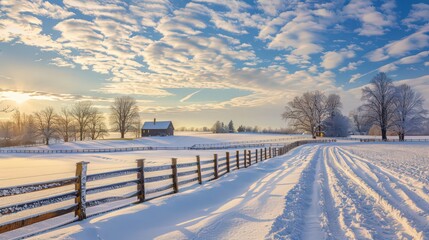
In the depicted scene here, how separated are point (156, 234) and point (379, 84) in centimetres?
6702

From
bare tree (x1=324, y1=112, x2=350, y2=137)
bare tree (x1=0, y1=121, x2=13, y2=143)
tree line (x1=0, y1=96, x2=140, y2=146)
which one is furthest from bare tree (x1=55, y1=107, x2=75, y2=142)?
bare tree (x1=324, y1=112, x2=350, y2=137)

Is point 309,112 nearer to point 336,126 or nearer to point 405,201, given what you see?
point 336,126

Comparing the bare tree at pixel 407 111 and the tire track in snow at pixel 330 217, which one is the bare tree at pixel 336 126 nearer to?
the bare tree at pixel 407 111

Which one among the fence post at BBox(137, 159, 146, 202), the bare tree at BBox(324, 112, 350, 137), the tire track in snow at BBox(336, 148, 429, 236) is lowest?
the tire track in snow at BBox(336, 148, 429, 236)

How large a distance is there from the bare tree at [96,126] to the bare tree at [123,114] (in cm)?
648

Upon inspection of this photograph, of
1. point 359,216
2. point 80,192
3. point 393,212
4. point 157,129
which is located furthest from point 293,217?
point 157,129

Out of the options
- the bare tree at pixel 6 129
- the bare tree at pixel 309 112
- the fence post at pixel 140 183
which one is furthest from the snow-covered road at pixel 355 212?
the bare tree at pixel 6 129

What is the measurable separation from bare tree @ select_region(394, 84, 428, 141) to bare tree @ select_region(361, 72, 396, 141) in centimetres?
108

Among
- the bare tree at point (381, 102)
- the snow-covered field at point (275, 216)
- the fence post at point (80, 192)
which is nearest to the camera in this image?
the snow-covered field at point (275, 216)

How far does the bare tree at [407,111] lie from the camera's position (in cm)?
6047

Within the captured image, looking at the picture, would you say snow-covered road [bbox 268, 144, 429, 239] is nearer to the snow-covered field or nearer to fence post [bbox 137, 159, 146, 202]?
the snow-covered field

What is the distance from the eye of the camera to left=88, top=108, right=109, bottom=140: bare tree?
91325 millimetres

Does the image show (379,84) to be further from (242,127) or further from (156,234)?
(242,127)

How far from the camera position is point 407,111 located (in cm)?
6138
